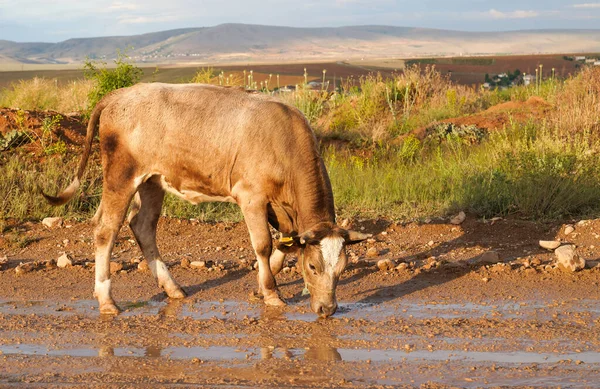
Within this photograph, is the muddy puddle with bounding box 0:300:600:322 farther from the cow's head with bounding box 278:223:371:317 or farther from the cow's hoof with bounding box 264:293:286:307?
the cow's head with bounding box 278:223:371:317

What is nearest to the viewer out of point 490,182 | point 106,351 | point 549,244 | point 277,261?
point 106,351

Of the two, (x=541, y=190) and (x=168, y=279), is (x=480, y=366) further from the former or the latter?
(x=541, y=190)

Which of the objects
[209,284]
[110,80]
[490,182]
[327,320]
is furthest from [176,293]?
[110,80]

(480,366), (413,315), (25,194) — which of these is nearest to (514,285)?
(413,315)

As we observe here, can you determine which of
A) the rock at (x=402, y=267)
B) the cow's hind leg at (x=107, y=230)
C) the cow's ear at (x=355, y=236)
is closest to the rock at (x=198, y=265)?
the cow's hind leg at (x=107, y=230)

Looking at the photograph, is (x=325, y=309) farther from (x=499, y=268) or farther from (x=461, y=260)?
(x=461, y=260)

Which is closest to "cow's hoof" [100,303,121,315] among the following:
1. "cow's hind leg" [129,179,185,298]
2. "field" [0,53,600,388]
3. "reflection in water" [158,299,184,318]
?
"field" [0,53,600,388]

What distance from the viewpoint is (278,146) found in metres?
8.48

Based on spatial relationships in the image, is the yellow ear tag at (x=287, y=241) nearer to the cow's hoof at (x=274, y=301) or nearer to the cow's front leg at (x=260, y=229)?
the cow's front leg at (x=260, y=229)

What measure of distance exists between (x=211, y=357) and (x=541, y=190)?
7049mm

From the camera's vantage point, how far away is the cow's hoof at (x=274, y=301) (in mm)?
8664

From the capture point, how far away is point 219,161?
28.3 feet

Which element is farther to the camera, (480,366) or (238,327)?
(238,327)

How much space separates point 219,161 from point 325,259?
1518 mm
